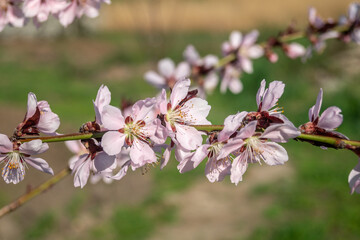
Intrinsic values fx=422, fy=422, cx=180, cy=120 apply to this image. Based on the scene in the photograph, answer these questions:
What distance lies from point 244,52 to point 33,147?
4.88 ft

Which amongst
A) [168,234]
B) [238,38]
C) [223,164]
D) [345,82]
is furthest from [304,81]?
[223,164]

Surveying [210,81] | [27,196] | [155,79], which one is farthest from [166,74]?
[27,196]

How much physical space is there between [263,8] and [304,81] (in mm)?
5984

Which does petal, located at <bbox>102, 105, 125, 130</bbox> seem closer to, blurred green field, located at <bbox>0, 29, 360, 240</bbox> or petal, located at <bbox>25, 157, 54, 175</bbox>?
petal, located at <bbox>25, 157, 54, 175</bbox>

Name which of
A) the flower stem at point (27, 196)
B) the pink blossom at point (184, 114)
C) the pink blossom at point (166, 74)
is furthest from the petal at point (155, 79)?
the pink blossom at point (184, 114)

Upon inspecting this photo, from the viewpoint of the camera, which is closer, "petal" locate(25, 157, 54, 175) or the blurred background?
"petal" locate(25, 157, 54, 175)

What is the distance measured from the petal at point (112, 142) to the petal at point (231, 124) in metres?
0.22

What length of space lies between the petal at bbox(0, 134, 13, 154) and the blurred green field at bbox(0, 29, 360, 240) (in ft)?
3.18

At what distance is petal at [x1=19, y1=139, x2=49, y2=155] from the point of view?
907mm

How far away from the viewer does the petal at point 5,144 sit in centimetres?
93

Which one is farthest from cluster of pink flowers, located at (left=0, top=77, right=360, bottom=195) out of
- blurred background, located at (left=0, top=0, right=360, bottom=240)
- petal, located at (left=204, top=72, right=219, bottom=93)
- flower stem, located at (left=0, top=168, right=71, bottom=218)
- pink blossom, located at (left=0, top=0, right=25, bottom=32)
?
petal, located at (left=204, top=72, right=219, bottom=93)

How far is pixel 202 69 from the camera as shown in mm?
2123

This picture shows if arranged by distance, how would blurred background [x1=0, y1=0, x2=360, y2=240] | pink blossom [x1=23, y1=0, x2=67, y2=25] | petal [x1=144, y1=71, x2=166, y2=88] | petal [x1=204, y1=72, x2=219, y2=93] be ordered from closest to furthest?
pink blossom [x1=23, y1=0, x2=67, y2=25]
petal [x1=144, y1=71, x2=166, y2=88]
petal [x1=204, y1=72, x2=219, y2=93]
blurred background [x1=0, y1=0, x2=360, y2=240]

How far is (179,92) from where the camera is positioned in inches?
40.8
